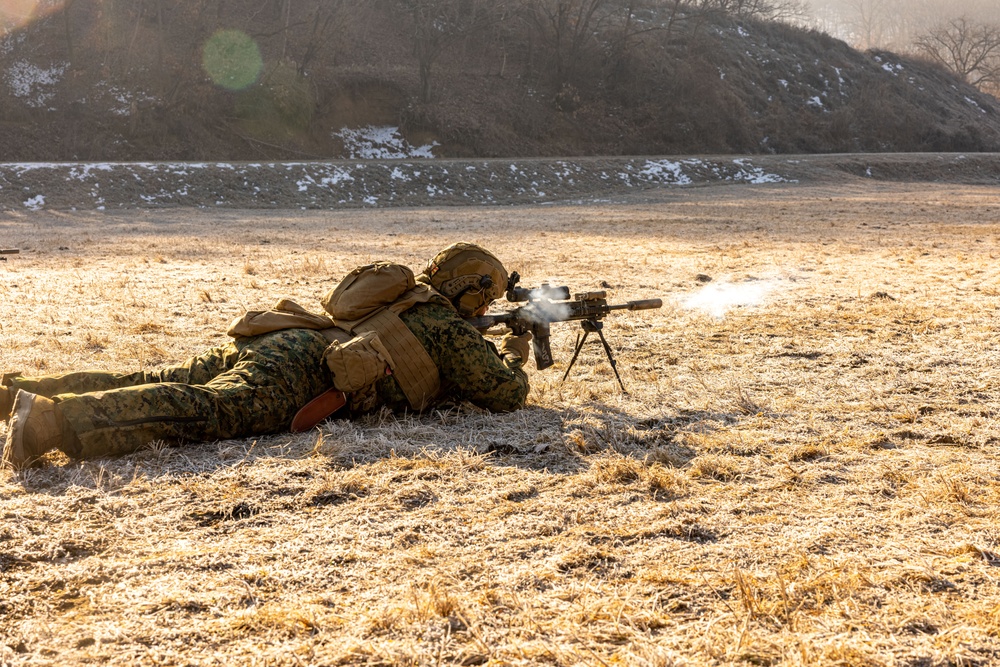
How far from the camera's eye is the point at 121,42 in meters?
36.5

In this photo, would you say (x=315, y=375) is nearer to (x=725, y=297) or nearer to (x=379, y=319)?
(x=379, y=319)

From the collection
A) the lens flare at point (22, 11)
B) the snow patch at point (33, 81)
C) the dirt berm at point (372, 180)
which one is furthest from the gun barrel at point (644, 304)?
the lens flare at point (22, 11)

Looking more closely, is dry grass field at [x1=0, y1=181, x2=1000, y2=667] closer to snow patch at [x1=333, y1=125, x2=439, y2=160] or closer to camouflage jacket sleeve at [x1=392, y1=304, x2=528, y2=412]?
camouflage jacket sleeve at [x1=392, y1=304, x2=528, y2=412]

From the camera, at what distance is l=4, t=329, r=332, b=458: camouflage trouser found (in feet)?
13.5

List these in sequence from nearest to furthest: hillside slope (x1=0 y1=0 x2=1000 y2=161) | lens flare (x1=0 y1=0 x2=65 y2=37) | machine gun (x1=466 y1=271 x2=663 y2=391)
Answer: machine gun (x1=466 y1=271 x2=663 y2=391), hillside slope (x1=0 y1=0 x2=1000 y2=161), lens flare (x1=0 y1=0 x2=65 y2=37)

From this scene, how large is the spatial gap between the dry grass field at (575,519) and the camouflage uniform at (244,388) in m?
0.13

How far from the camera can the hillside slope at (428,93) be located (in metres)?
33.5

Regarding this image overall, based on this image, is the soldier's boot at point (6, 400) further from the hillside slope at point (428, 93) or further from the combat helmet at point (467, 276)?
the hillside slope at point (428, 93)

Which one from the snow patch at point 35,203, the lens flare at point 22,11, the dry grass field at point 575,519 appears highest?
the lens flare at point 22,11

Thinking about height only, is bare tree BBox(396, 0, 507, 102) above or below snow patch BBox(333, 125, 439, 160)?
above

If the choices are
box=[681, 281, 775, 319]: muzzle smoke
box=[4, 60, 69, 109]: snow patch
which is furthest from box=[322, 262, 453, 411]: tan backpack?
box=[4, 60, 69, 109]: snow patch

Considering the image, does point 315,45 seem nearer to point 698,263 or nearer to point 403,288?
point 698,263

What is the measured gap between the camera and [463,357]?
490cm

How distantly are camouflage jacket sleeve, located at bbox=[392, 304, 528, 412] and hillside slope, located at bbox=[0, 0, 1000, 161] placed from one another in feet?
96.7
